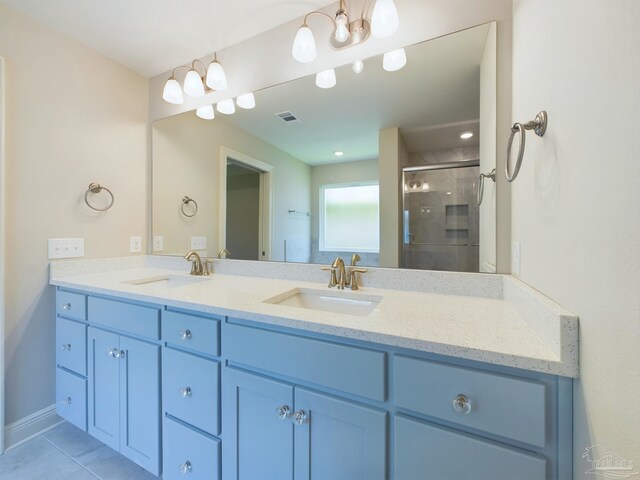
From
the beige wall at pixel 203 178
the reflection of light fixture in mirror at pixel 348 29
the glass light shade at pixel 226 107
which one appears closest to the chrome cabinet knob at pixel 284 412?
the beige wall at pixel 203 178

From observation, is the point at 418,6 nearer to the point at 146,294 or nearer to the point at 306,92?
the point at 306,92

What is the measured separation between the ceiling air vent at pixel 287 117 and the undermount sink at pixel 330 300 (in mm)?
996

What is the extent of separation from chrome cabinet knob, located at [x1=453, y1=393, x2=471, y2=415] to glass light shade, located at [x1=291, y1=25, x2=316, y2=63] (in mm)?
1561

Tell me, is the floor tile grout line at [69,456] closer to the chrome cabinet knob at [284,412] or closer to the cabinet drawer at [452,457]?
the chrome cabinet knob at [284,412]

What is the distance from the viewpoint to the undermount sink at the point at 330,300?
117 cm

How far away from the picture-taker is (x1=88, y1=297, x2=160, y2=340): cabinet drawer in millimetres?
1151

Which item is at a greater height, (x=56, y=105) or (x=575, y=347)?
(x=56, y=105)

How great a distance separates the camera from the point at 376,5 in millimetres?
1182

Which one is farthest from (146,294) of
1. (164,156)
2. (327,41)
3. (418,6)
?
(418,6)

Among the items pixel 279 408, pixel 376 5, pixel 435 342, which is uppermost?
pixel 376 5

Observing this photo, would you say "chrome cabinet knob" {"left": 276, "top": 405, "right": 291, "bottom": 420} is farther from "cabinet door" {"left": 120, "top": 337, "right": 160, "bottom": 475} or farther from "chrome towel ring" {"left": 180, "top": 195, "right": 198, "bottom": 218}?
"chrome towel ring" {"left": 180, "top": 195, "right": 198, "bottom": 218}

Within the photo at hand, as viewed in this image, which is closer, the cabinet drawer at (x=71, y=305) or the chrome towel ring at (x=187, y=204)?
the cabinet drawer at (x=71, y=305)

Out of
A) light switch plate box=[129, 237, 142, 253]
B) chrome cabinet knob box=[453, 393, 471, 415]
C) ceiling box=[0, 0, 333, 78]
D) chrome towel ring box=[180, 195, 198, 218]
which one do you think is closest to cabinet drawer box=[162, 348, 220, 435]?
chrome cabinet knob box=[453, 393, 471, 415]

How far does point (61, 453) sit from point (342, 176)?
2072 millimetres
